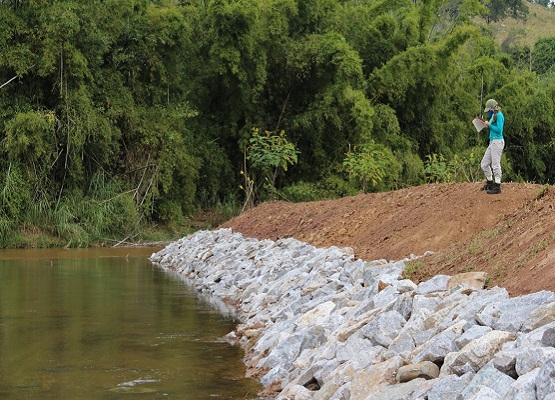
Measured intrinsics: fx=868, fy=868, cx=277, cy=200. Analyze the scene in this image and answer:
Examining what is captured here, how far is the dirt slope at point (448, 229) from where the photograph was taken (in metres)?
7.36

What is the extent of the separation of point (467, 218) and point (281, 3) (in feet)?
55.8

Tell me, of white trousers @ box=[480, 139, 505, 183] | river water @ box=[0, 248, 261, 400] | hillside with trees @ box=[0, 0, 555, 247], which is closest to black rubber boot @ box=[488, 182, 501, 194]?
white trousers @ box=[480, 139, 505, 183]

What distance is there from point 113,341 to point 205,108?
19283mm

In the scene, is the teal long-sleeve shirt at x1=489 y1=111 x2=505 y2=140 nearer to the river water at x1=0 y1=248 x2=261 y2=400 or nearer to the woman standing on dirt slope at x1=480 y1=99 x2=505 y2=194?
the woman standing on dirt slope at x1=480 y1=99 x2=505 y2=194

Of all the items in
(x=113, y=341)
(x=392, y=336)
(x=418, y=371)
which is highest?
(x=418, y=371)

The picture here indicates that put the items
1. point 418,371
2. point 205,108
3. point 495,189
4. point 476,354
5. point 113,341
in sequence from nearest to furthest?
point 476,354
point 418,371
point 113,341
point 495,189
point 205,108

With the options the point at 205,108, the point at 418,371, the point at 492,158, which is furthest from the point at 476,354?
the point at 205,108

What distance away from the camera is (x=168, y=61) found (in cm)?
2727

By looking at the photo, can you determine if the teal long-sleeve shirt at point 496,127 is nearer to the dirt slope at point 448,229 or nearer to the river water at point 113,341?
the dirt slope at point 448,229

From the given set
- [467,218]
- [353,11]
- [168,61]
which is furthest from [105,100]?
[467,218]

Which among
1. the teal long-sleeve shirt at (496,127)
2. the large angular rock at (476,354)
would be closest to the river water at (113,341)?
the large angular rock at (476,354)

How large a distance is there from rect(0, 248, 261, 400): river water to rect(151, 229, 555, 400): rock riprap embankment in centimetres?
50

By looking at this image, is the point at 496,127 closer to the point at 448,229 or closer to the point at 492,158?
the point at 492,158

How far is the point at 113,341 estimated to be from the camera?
9414 mm
